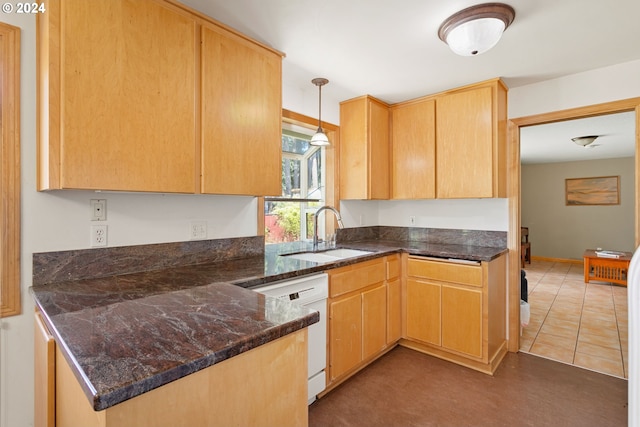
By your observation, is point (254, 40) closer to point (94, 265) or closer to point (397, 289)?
point (94, 265)

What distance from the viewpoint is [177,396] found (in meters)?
0.74

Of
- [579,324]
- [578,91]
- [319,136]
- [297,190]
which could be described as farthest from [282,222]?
[579,324]

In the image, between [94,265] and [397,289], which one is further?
[397,289]

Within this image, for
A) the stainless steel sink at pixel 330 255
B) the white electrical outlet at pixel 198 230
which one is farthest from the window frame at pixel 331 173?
the white electrical outlet at pixel 198 230

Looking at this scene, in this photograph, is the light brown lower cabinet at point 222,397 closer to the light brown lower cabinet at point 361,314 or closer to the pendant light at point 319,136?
the light brown lower cabinet at point 361,314

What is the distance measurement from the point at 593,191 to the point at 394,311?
679 centimetres

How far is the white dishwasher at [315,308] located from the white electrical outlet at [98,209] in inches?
40.6

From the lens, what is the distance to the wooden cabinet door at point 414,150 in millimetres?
2961

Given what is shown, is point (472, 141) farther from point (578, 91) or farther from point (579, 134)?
point (579, 134)

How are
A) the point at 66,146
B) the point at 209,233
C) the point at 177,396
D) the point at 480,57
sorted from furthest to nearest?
the point at 480,57 → the point at 209,233 → the point at 66,146 → the point at 177,396

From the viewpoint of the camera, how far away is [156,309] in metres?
1.11

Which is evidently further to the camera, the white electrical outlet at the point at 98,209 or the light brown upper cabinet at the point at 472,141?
the light brown upper cabinet at the point at 472,141

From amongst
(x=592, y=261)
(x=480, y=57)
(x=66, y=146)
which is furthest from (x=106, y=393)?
(x=592, y=261)

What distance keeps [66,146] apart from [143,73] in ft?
1.55
